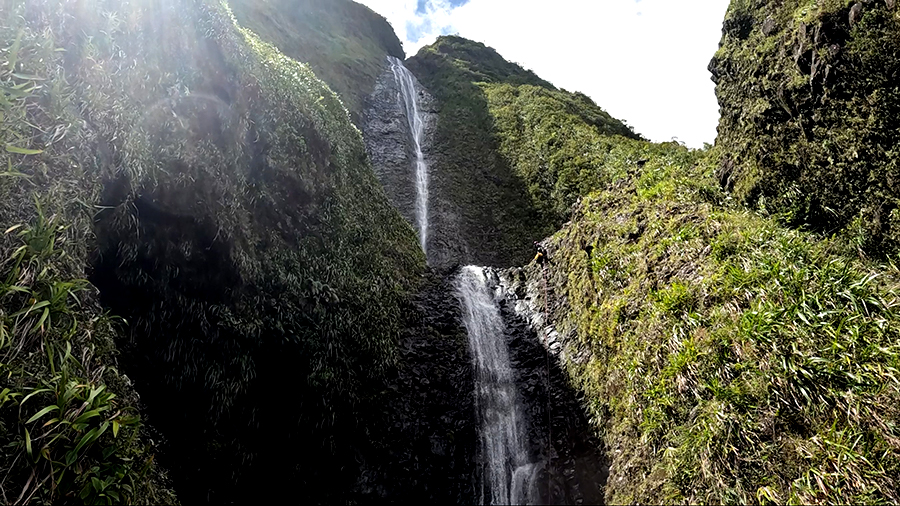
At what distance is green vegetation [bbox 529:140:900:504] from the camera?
500 cm

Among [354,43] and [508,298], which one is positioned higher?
[354,43]

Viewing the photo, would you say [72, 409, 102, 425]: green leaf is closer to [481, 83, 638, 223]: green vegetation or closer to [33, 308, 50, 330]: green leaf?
[33, 308, 50, 330]: green leaf

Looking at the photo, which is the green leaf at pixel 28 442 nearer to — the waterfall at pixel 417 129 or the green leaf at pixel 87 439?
the green leaf at pixel 87 439

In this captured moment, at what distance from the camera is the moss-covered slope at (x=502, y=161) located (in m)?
22.8

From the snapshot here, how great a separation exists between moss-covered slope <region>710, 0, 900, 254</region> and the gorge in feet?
0.16

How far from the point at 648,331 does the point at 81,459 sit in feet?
26.7

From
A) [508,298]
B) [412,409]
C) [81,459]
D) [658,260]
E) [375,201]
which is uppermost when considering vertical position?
[658,260]

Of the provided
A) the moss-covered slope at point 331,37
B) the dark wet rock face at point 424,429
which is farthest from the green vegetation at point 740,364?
the moss-covered slope at point 331,37

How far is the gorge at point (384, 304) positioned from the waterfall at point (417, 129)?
901cm

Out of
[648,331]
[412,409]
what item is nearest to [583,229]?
[648,331]

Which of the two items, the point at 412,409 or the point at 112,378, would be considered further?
the point at 412,409

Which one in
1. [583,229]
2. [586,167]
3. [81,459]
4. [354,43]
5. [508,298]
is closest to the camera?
[81,459]

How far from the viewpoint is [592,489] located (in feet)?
27.8

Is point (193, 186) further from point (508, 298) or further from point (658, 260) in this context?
point (508, 298)
